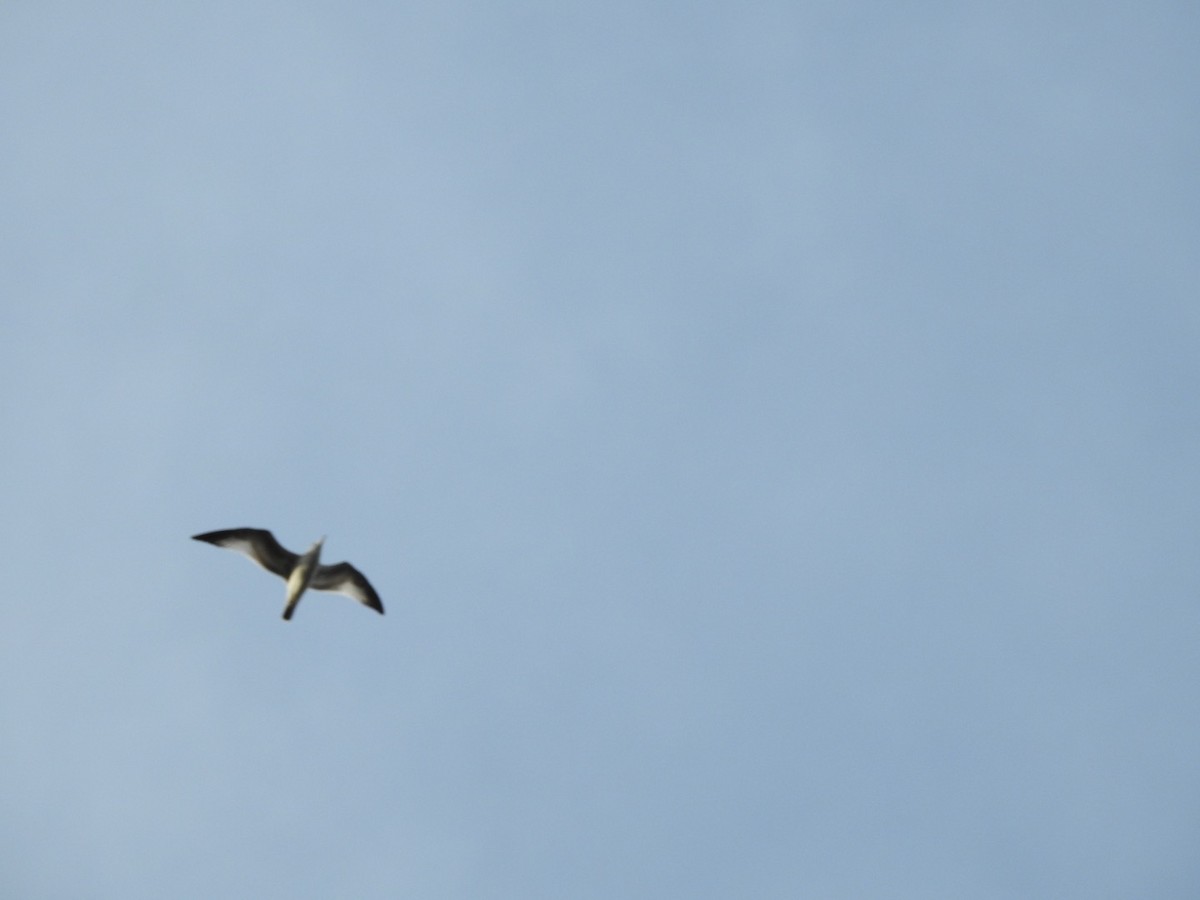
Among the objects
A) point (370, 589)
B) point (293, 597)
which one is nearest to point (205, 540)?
point (293, 597)

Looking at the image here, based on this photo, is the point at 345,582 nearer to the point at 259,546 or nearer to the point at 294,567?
the point at 294,567

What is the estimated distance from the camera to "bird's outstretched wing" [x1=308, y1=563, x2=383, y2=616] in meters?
42.6

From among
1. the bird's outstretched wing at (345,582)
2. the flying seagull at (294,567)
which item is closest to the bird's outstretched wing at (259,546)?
the flying seagull at (294,567)

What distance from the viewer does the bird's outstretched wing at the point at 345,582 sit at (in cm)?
4256

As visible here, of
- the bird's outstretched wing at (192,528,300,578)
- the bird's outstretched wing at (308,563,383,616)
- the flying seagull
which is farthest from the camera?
the bird's outstretched wing at (308,563,383,616)

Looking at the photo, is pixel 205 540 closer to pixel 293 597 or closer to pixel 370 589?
pixel 293 597

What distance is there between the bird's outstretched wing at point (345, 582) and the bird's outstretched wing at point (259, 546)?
4.34 feet

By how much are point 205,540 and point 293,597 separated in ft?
14.6

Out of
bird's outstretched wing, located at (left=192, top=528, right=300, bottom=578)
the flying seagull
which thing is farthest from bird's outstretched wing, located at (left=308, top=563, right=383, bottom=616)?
bird's outstretched wing, located at (left=192, top=528, right=300, bottom=578)

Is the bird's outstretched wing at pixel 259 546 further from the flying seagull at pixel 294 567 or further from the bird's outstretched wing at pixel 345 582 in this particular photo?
the bird's outstretched wing at pixel 345 582

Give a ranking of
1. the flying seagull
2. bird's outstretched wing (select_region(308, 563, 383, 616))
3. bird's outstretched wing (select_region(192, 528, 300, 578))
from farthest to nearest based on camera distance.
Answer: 1. bird's outstretched wing (select_region(308, 563, 383, 616))
2. bird's outstretched wing (select_region(192, 528, 300, 578))
3. the flying seagull

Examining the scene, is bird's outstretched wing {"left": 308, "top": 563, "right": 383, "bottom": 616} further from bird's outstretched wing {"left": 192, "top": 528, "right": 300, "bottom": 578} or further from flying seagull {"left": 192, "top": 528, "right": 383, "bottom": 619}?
bird's outstretched wing {"left": 192, "top": 528, "right": 300, "bottom": 578}

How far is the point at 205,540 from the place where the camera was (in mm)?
41125

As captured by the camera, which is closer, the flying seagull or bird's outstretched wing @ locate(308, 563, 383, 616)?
the flying seagull
